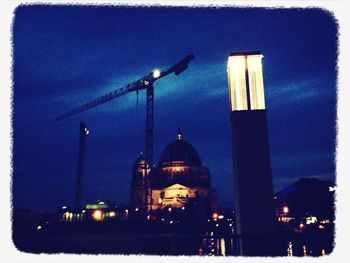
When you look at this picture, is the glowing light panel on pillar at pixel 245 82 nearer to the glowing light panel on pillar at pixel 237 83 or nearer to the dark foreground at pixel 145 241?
the glowing light panel on pillar at pixel 237 83

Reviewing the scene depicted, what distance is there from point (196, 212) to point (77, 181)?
76.9ft

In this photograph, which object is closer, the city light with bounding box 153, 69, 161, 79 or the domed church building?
the city light with bounding box 153, 69, 161, 79

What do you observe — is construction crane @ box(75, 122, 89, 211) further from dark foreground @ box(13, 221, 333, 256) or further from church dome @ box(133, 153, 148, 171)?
dark foreground @ box(13, 221, 333, 256)

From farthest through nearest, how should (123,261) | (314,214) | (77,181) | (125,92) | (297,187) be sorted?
(125,92) → (77,181) → (297,187) → (314,214) → (123,261)

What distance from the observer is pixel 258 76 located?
34.3 feet

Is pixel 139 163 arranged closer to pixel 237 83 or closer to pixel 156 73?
pixel 156 73

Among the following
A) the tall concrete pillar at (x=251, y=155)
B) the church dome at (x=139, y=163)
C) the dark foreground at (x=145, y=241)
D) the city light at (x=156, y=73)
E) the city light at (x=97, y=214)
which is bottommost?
the dark foreground at (x=145, y=241)

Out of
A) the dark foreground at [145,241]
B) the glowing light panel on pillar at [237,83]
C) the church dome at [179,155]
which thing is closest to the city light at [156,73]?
the church dome at [179,155]

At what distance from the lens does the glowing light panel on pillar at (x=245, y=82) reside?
1018cm

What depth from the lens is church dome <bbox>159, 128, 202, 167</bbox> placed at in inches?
3127

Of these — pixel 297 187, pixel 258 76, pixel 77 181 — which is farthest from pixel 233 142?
pixel 77 181

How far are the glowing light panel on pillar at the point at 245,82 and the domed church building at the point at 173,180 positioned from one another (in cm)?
6285

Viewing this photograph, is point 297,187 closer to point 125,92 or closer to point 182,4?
point 125,92

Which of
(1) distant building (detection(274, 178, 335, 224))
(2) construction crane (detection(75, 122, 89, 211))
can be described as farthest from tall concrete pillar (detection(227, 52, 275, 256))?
(2) construction crane (detection(75, 122, 89, 211))
